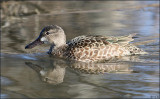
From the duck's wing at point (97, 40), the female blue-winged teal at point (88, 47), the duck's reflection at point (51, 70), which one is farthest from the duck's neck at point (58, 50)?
the duck's reflection at point (51, 70)

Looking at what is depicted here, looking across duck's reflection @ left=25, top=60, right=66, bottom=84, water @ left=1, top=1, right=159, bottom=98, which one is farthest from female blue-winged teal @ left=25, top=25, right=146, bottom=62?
duck's reflection @ left=25, top=60, right=66, bottom=84

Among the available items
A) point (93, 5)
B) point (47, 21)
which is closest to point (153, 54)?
point (47, 21)

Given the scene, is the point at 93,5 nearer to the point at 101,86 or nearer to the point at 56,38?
the point at 56,38

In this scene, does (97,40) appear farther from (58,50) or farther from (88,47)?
(58,50)

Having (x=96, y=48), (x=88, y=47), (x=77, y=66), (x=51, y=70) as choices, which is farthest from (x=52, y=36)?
(x=51, y=70)

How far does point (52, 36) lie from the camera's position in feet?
27.4

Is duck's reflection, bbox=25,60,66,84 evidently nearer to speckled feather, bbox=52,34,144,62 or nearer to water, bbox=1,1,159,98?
water, bbox=1,1,159,98

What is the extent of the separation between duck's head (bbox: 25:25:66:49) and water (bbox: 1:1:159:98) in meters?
0.30

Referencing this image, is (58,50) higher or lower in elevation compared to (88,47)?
lower

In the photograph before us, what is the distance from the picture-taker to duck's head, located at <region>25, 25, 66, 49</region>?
8.32m

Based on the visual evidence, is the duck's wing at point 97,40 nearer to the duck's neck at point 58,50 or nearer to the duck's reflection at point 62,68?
the duck's neck at point 58,50

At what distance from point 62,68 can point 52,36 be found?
137 cm

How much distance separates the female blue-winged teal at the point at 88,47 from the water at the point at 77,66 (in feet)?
0.74

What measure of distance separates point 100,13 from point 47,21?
100 inches
